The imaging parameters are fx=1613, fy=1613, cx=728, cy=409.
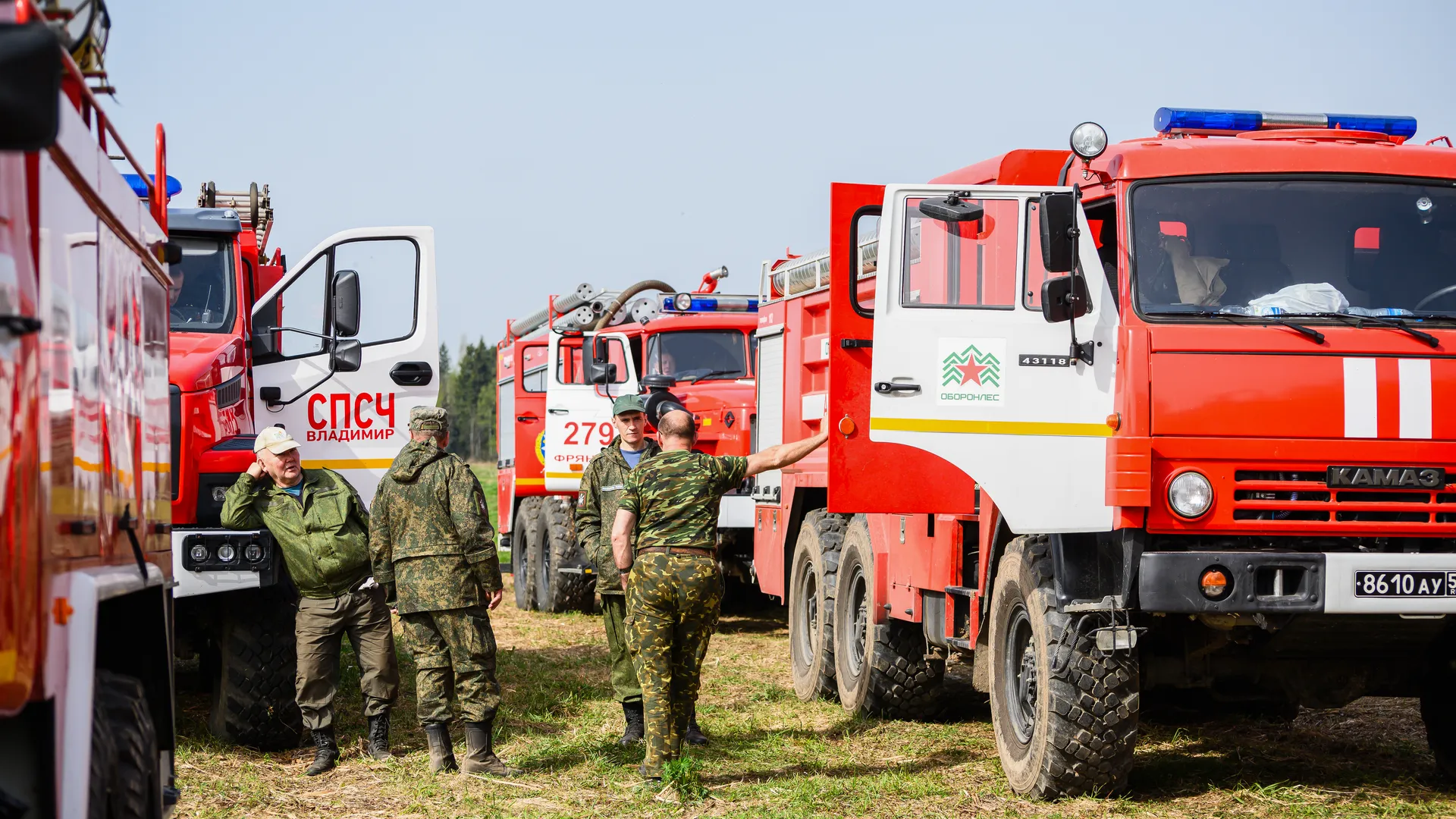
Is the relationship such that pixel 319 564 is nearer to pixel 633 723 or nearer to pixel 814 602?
pixel 633 723

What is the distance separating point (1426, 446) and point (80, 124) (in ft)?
15.9

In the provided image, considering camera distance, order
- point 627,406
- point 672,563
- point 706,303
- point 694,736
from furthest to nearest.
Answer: point 706,303
point 627,406
point 694,736
point 672,563


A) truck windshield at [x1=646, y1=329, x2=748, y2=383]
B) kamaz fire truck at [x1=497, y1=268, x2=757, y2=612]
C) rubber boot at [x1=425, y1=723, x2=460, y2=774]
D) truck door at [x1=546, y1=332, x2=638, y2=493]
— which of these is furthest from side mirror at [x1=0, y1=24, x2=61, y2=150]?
truck door at [x1=546, y1=332, x2=638, y2=493]

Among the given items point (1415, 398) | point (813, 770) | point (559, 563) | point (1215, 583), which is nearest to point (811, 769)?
point (813, 770)

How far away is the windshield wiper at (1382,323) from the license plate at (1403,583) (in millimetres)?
876

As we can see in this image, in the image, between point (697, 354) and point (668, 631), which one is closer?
point (668, 631)

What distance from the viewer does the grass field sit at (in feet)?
22.9

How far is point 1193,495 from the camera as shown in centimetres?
611

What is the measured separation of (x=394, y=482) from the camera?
7727mm

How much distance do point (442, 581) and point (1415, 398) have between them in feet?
14.1

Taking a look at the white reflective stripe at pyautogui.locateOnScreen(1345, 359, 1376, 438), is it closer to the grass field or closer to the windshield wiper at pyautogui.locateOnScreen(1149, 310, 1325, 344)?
the windshield wiper at pyautogui.locateOnScreen(1149, 310, 1325, 344)

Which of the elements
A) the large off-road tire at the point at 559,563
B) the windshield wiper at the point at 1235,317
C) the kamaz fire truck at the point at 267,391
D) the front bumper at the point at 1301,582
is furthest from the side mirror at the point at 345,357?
the large off-road tire at the point at 559,563

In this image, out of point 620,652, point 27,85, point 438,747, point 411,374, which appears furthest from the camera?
point 411,374

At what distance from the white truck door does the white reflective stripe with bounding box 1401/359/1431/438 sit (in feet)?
3.54
